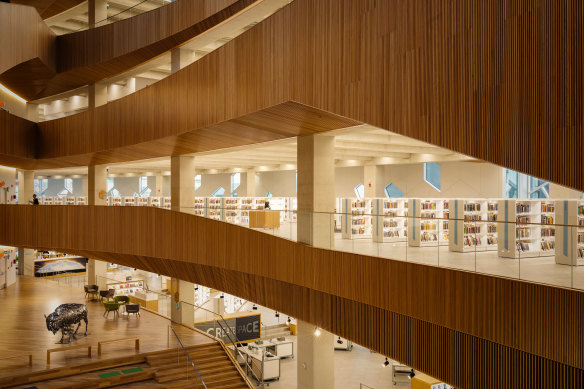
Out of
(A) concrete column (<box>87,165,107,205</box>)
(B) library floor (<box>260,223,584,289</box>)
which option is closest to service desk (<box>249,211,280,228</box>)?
(B) library floor (<box>260,223,584,289</box>)

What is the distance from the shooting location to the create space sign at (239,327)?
669 inches

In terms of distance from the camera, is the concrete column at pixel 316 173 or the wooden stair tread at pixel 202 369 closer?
the concrete column at pixel 316 173

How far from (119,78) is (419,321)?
49.2 feet

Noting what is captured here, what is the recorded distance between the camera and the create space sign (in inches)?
669

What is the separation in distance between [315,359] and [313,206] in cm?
357

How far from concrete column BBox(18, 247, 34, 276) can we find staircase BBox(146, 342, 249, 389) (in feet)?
49.6

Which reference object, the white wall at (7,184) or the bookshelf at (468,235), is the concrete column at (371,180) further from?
the white wall at (7,184)

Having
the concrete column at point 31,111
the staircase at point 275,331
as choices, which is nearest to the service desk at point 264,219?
the staircase at point 275,331

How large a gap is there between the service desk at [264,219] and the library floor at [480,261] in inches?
82.2

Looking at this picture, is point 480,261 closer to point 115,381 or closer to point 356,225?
point 356,225

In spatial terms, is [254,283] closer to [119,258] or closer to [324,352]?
[324,352]

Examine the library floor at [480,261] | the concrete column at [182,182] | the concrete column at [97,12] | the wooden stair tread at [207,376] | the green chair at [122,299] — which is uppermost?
the concrete column at [97,12]

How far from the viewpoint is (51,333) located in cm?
1512

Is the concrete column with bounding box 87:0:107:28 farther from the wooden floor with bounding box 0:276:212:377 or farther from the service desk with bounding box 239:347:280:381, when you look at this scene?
the service desk with bounding box 239:347:280:381
